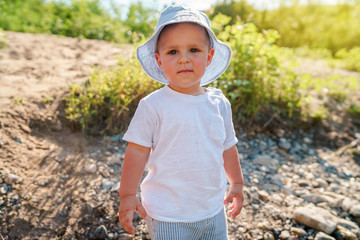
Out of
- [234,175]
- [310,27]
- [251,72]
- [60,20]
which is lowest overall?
[234,175]

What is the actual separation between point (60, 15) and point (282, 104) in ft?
15.9

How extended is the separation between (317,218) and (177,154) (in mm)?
1534

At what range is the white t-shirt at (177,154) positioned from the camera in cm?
147

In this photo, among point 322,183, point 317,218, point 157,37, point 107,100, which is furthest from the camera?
point 107,100

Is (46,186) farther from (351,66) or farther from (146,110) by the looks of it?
(351,66)

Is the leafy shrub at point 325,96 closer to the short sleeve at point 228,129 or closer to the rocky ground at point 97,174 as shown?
the rocky ground at point 97,174

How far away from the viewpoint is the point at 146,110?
1.48 meters

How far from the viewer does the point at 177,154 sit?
4.83ft

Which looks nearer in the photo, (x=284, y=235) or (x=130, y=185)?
(x=130, y=185)

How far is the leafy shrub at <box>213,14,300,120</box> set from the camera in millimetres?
3543

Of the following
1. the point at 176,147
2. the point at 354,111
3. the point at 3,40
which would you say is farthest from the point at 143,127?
the point at 354,111

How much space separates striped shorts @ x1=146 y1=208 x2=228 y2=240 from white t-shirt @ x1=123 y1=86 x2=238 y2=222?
3 cm

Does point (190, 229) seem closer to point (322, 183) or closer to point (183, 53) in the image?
point (183, 53)

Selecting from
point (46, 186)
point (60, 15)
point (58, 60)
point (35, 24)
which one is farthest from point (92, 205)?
point (60, 15)
